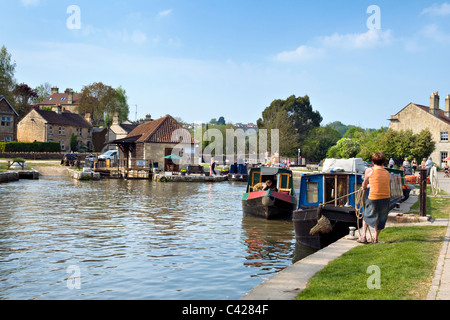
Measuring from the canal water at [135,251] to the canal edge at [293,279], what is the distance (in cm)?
145

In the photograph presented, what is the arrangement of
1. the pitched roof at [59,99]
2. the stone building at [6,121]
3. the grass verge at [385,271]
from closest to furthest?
the grass verge at [385,271] < the stone building at [6,121] < the pitched roof at [59,99]

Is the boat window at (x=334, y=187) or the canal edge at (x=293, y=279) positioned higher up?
the boat window at (x=334, y=187)

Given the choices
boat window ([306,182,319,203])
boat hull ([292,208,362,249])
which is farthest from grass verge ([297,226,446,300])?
boat window ([306,182,319,203])

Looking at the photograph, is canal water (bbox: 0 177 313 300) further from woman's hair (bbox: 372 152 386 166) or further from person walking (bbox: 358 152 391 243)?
woman's hair (bbox: 372 152 386 166)

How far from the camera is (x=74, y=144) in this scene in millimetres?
83875

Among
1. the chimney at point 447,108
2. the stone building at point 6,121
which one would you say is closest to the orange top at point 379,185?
the chimney at point 447,108

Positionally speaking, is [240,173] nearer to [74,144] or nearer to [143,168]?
[143,168]

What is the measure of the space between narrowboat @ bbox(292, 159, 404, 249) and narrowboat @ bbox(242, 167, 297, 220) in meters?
5.45

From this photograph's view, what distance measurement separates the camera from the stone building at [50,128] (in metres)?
79.4

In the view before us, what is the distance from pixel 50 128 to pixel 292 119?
157 ft

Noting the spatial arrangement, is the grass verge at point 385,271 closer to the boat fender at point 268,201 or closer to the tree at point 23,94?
the boat fender at point 268,201

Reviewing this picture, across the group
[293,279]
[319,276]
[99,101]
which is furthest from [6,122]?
[319,276]

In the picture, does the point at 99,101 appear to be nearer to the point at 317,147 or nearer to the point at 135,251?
the point at 317,147
